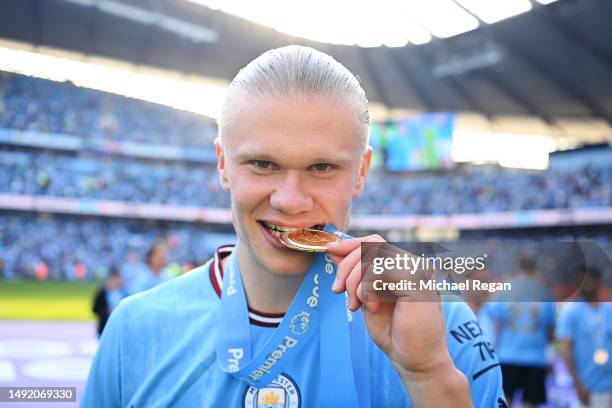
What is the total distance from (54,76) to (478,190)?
26802 mm

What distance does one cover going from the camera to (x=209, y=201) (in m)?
37.8

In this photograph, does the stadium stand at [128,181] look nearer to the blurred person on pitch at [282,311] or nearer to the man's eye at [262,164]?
the blurred person on pitch at [282,311]

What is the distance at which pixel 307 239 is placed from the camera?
1.36 m

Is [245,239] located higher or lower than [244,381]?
higher

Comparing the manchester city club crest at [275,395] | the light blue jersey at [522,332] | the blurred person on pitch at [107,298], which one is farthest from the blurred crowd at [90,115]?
the manchester city club crest at [275,395]

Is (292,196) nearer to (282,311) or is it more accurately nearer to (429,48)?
(282,311)

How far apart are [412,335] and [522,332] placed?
4.88m

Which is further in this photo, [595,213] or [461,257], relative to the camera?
[595,213]

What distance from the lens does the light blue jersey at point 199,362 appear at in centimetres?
147

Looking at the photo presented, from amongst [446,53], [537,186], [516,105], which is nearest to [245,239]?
[446,53]

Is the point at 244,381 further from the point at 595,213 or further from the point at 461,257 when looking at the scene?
the point at 595,213

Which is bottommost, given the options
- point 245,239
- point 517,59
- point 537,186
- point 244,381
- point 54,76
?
point 244,381

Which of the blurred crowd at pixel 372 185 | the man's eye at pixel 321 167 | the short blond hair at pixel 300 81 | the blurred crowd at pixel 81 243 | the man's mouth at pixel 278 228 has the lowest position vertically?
the man's mouth at pixel 278 228

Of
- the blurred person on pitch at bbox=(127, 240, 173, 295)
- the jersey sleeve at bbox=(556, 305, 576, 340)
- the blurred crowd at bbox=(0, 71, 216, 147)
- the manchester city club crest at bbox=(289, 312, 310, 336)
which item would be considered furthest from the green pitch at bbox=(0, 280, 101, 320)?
the manchester city club crest at bbox=(289, 312, 310, 336)
